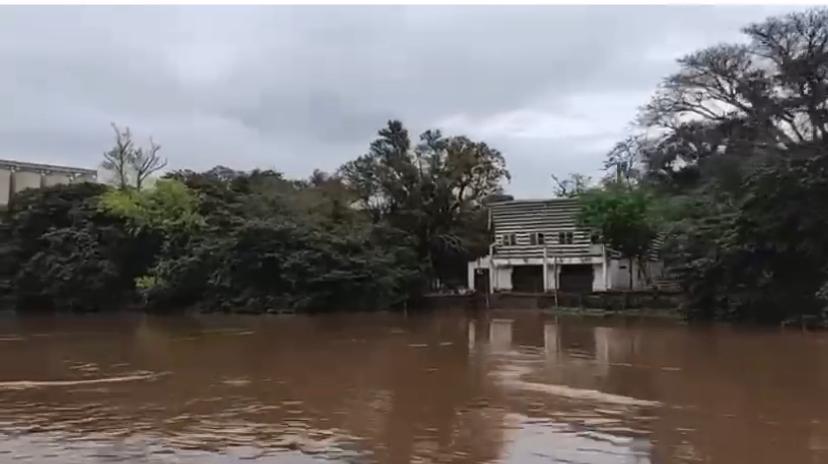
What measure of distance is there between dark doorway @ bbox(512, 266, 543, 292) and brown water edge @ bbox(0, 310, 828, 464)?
15284 millimetres

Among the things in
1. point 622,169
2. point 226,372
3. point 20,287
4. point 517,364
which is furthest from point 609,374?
point 20,287

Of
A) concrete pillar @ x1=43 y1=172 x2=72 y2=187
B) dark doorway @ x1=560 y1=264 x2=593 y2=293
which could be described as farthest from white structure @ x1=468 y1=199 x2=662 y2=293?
concrete pillar @ x1=43 y1=172 x2=72 y2=187

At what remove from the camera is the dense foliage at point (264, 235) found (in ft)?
109

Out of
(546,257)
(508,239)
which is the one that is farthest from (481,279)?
(546,257)

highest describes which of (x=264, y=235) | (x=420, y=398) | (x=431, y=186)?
(x=431, y=186)

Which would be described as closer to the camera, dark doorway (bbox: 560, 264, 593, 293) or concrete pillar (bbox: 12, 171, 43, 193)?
dark doorway (bbox: 560, 264, 593, 293)

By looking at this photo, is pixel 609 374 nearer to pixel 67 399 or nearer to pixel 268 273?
pixel 67 399

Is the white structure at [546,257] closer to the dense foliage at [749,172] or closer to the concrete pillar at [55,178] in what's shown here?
the dense foliage at [749,172]

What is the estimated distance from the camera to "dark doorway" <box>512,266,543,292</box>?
3759 cm

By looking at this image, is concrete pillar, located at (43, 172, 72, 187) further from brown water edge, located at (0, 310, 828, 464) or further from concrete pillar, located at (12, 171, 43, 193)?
brown water edge, located at (0, 310, 828, 464)

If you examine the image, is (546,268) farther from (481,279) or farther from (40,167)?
(40,167)

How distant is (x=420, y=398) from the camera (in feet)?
38.4

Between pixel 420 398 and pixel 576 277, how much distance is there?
26.1 m

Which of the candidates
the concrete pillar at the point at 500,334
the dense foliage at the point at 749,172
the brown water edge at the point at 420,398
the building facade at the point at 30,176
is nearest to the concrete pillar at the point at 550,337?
the brown water edge at the point at 420,398
